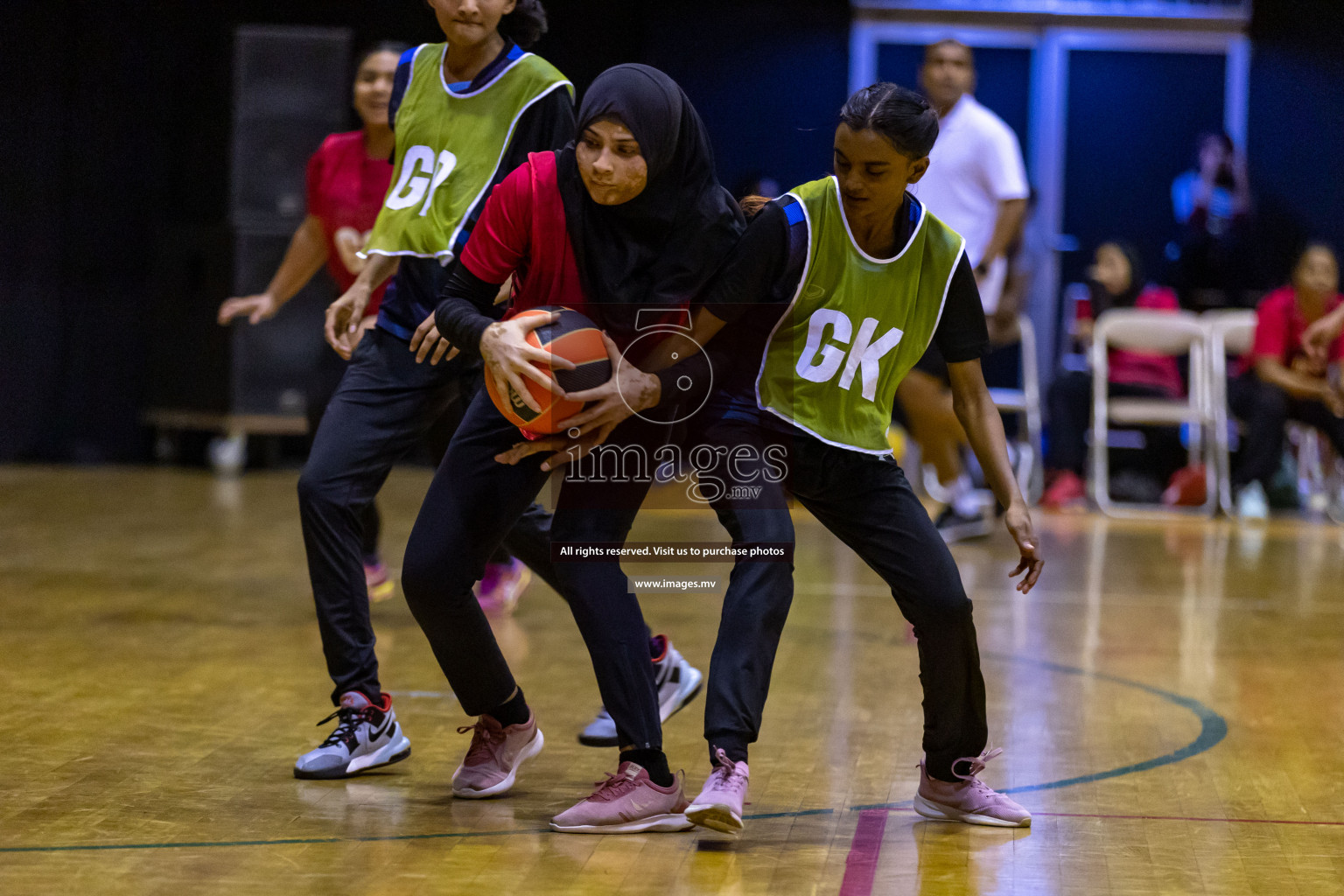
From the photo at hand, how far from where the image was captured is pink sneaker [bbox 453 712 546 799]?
2949 millimetres

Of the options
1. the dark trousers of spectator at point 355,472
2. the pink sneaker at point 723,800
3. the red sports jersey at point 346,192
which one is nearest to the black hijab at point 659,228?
the dark trousers of spectator at point 355,472

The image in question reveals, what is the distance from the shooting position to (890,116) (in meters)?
2.64

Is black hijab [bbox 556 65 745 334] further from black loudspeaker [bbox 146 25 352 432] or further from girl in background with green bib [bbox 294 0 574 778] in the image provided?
black loudspeaker [bbox 146 25 352 432]

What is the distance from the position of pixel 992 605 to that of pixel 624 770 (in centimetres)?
299

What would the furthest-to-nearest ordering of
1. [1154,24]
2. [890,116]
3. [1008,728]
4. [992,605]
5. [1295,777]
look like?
[1154,24], [992,605], [1008,728], [1295,777], [890,116]

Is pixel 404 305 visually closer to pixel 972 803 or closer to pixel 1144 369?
pixel 972 803

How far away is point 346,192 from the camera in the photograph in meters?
4.82

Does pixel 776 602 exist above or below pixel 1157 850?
above

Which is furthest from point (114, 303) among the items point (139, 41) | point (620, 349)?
point (620, 349)

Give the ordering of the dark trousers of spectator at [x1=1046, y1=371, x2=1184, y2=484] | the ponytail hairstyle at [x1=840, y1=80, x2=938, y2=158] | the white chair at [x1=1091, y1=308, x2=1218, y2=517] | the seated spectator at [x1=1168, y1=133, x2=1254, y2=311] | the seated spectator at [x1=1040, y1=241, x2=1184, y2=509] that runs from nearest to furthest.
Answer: the ponytail hairstyle at [x1=840, y1=80, x2=938, y2=158]
the white chair at [x1=1091, y1=308, x2=1218, y2=517]
the seated spectator at [x1=1040, y1=241, x2=1184, y2=509]
the dark trousers of spectator at [x1=1046, y1=371, x2=1184, y2=484]
the seated spectator at [x1=1168, y1=133, x2=1254, y2=311]

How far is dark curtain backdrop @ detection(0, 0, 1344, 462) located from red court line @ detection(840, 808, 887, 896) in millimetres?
6781

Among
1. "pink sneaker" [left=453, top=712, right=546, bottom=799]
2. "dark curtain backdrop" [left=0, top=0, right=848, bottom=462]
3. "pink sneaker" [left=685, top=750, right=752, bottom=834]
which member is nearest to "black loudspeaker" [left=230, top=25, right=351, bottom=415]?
"dark curtain backdrop" [left=0, top=0, right=848, bottom=462]

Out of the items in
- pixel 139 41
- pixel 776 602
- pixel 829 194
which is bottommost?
pixel 776 602

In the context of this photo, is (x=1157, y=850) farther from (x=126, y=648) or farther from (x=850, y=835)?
(x=126, y=648)
